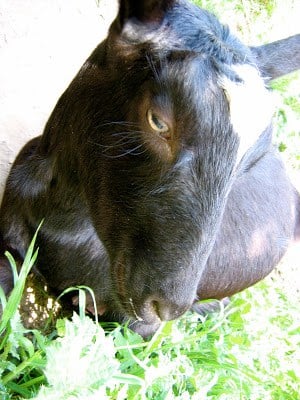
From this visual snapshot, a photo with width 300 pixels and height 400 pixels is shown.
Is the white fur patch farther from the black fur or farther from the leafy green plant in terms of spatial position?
the leafy green plant

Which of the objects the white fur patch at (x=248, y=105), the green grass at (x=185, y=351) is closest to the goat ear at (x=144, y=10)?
the white fur patch at (x=248, y=105)

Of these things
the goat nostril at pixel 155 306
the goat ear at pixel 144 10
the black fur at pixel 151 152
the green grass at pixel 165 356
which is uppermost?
the goat ear at pixel 144 10

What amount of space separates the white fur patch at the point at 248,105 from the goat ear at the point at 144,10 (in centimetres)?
30

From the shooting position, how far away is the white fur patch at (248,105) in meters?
1.92

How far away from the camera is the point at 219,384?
302 centimetres

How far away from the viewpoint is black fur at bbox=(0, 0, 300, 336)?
6.35 feet

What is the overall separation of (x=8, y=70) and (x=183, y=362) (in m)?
1.66

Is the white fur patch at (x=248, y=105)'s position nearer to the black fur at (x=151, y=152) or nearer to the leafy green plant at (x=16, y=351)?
the black fur at (x=151, y=152)

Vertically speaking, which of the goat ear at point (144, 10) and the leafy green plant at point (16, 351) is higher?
the goat ear at point (144, 10)

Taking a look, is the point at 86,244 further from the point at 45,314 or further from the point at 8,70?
the point at 8,70

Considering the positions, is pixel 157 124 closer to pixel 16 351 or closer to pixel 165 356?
Answer: pixel 16 351

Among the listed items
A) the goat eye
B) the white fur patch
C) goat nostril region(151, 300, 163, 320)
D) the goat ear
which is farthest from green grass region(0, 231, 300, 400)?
the goat ear

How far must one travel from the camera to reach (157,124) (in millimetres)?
1995

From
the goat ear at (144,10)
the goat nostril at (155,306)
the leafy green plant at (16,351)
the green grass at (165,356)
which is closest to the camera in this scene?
the green grass at (165,356)
